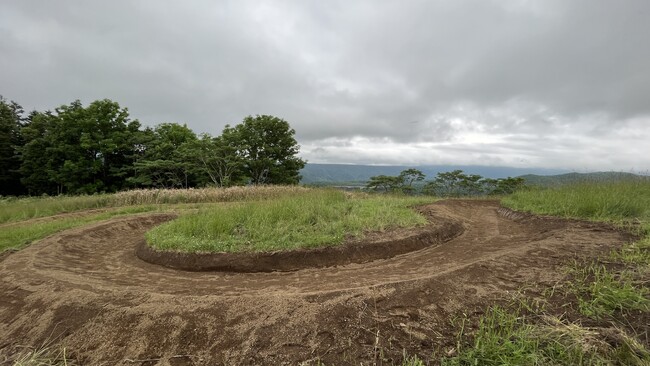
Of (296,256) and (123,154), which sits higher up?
(123,154)

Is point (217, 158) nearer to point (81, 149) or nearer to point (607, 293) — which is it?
point (81, 149)

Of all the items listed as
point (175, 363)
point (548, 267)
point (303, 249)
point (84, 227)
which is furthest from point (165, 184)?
point (548, 267)

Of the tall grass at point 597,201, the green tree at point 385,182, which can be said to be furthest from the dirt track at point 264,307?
the green tree at point 385,182

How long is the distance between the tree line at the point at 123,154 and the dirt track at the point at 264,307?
20397 millimetres

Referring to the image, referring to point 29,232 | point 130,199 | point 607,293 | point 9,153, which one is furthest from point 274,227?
point 9,153


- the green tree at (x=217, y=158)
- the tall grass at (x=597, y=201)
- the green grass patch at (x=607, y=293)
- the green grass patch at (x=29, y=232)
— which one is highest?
the green tree at (x=217, y=158)

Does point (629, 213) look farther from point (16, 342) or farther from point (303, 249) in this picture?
point (16, 342)

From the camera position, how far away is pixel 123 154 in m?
28.4

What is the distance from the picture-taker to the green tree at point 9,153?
2881 cm

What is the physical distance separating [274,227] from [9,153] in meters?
39.2

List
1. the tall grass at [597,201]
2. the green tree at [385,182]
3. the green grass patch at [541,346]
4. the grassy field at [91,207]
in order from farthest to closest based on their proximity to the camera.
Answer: the green tree at [385,182]
the grassy field at [91,207]
the tall grass at [597,201]
the green grass patch at [541,346]

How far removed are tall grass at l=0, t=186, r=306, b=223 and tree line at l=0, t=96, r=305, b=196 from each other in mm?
8070

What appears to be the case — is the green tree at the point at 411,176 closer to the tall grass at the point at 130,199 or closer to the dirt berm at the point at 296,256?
the tall grass at the point at 130,199

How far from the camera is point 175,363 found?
2.89 meters
